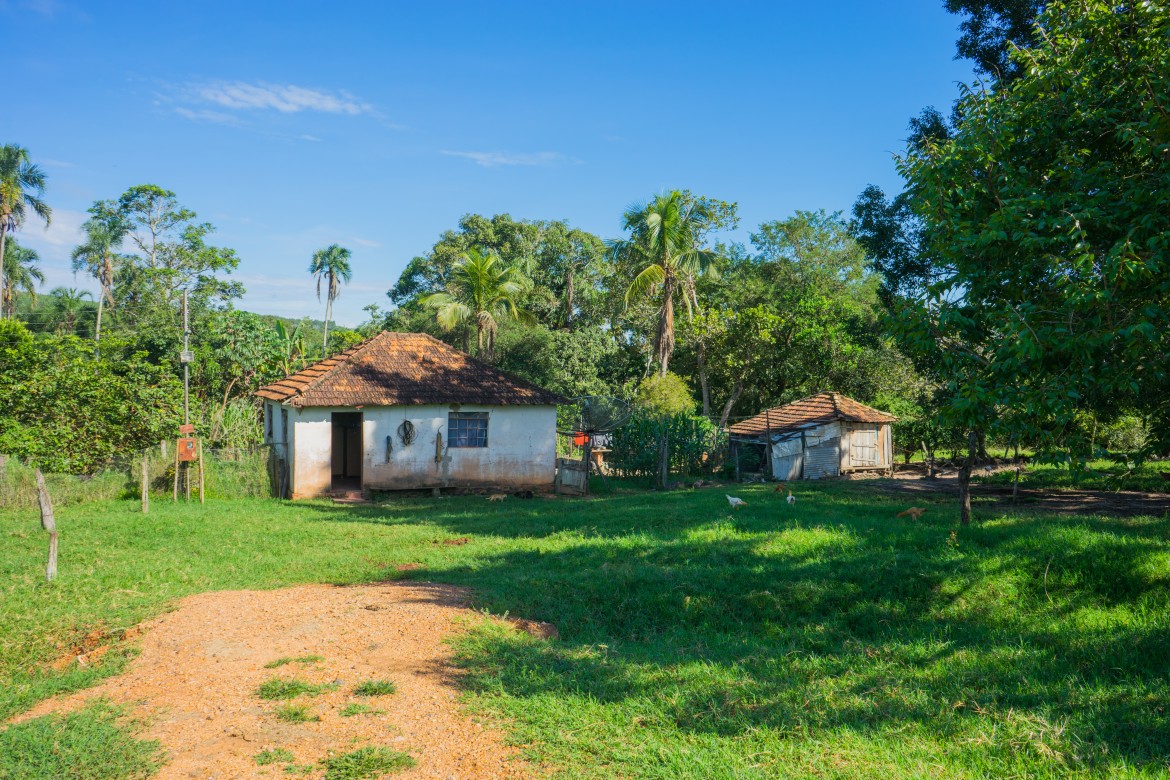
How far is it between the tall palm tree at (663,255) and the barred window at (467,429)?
1005 cm

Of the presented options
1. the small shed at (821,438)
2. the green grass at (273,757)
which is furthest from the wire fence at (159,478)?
the small shed at (821,438)

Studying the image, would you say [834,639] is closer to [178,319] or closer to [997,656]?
[997,656]

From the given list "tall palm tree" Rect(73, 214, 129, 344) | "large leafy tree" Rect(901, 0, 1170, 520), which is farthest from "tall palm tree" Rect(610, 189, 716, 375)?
"tall palm tree" Rect(73, 214, 129, 344)

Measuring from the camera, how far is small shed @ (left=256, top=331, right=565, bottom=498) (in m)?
18.9

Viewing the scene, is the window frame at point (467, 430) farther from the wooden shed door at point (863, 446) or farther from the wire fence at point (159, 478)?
the wooden shed door at point (863, 446)

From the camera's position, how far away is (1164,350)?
6.68 m

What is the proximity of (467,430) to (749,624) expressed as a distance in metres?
13.5

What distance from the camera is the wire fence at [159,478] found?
50.8 ft

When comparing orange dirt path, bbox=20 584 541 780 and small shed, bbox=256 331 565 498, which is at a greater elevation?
small shed, bbox=256 331 565 498

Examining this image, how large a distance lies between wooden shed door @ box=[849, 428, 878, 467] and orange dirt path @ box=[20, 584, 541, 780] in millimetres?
20019

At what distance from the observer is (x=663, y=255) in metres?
28.5

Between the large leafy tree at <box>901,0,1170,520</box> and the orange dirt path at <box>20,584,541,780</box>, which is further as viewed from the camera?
the large leafy tree at <box>901,0,1170,520</box>

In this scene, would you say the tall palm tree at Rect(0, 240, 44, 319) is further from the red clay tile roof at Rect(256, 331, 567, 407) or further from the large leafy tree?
the large leafy tree

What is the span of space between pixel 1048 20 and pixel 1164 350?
4608 millimetres
